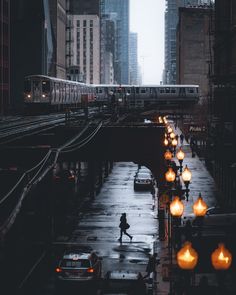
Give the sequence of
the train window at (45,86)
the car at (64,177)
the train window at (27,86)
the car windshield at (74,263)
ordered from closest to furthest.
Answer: the car windshield at (74,263), the car at (64,177), the train window at (45,86), the train window at (27,86)

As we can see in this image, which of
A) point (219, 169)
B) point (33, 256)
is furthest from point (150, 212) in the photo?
point (33, 256)

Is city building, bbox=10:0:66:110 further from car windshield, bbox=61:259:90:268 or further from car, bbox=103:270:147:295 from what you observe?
car, bbox=103:270:147:295

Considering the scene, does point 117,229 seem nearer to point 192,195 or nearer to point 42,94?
point 192,195

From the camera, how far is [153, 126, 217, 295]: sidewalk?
2486 centimetres

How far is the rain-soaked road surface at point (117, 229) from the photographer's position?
2972cm

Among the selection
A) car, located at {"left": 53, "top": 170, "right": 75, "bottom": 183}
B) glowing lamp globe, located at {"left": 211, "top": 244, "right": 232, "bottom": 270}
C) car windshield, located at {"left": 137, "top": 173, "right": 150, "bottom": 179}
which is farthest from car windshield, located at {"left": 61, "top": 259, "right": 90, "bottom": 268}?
car windshield, located at {"left": 137, "top": 173, "right": 150, "bottom": 179}

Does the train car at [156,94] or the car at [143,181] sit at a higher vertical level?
the train car at [156,94]

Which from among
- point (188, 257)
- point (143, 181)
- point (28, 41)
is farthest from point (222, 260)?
point (28, 41)

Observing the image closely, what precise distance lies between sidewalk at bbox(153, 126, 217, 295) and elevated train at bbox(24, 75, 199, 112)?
8459mm

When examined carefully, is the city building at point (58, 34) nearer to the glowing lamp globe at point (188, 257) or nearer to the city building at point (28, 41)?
the city building at point (28, 41)

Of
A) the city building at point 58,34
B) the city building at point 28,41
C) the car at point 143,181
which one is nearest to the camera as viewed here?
the car at point 143,181

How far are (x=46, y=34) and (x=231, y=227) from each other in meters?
117

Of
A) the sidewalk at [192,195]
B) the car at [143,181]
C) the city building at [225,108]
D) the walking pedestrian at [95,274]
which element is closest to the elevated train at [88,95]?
the car at [143,181]

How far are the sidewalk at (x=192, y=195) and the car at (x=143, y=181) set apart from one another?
11.9 feet
